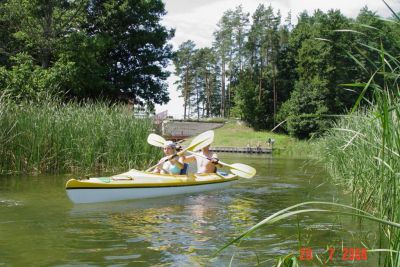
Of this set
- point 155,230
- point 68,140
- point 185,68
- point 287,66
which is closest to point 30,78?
point 68,140

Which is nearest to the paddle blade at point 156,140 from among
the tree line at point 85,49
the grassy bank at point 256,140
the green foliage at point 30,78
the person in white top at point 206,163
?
the person in white top at point 206,163

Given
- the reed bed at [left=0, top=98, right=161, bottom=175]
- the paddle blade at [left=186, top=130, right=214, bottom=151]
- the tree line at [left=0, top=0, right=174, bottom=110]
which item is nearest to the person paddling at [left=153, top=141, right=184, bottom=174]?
the paddle blade at [left=186, top=130, right=214, bottom=151]

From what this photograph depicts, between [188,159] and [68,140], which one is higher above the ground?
[68,140]

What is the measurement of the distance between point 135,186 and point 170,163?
172 centimetres

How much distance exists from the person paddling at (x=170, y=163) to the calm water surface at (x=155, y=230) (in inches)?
29.3

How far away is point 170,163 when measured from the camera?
9.45m

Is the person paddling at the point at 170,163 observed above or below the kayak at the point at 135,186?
above

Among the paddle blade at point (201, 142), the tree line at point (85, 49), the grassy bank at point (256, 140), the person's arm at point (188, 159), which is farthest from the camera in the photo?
the grassy bank at point (256, 140)

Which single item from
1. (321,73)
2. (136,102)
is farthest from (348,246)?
(321,73)

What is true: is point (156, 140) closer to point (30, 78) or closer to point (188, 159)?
point (188, 159)

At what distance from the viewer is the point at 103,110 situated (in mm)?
11914

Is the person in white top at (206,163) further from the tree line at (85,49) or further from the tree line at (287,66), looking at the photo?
the tree line at (287,66)

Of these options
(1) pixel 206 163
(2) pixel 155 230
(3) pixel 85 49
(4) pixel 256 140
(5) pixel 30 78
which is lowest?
(2) pixel 155 230

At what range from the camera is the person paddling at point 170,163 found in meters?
9.10
